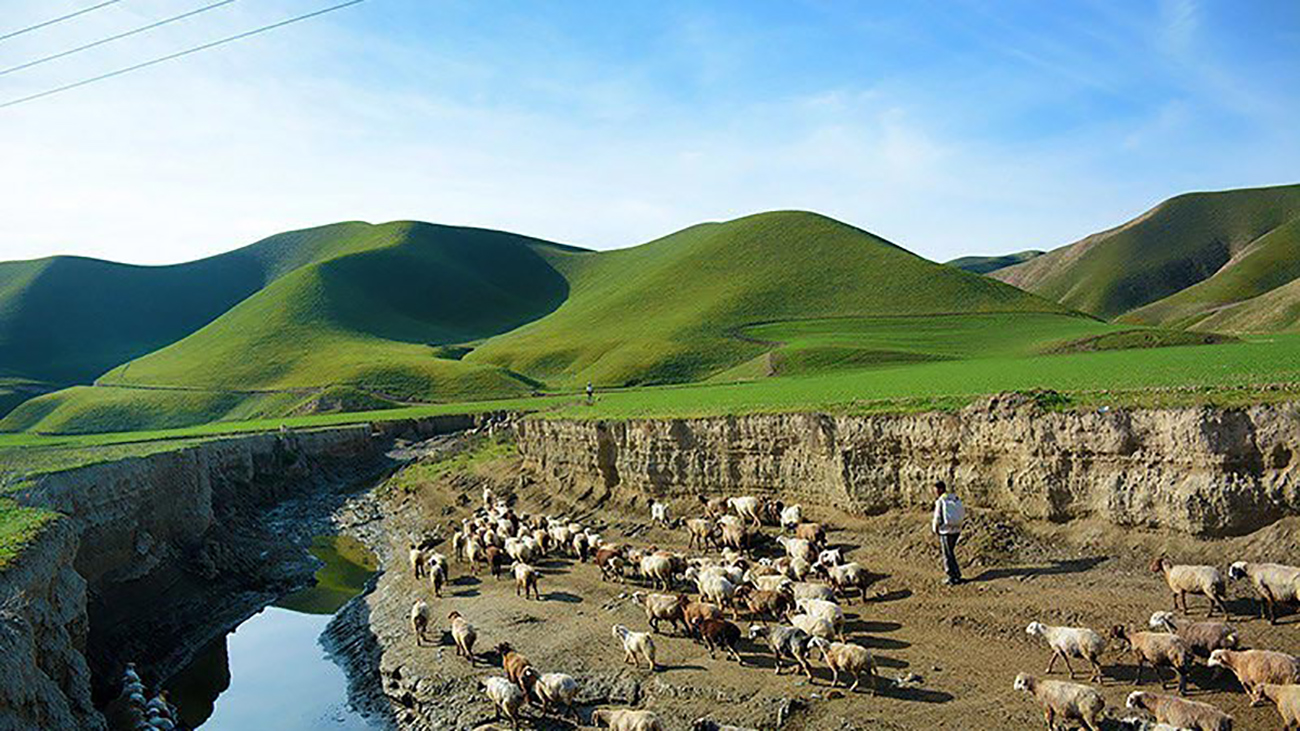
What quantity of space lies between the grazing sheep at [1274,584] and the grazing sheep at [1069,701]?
439 cm

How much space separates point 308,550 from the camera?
36.8 m

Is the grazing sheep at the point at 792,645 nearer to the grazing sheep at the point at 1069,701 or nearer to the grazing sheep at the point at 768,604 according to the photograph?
the grazing sheep at the point at 768,604

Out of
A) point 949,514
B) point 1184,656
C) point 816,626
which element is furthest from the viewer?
point 949,514

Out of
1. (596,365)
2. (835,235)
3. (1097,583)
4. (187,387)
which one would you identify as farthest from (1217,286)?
(187,387)

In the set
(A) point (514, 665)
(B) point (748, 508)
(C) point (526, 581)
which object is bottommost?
(A) point (514, 665)

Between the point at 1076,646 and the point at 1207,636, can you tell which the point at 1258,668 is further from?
the point at 1076,646

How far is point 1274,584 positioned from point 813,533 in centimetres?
1040

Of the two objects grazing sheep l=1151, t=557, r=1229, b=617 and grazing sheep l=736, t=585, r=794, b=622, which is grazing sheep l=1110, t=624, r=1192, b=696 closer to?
grazing sheep l=1151, t=557, r=1229, b=617

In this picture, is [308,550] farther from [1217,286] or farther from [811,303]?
[1217,286]

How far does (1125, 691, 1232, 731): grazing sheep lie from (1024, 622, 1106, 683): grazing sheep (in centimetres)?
163

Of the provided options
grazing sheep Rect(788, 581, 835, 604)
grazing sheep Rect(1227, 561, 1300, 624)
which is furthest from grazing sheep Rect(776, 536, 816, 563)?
grazing sheep Rect(1227, 561, 1300, 624)

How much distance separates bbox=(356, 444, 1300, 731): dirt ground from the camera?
1400cm

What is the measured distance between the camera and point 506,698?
16250 mm

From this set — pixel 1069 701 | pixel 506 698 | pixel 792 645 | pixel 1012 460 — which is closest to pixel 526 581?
pixel 506 698
